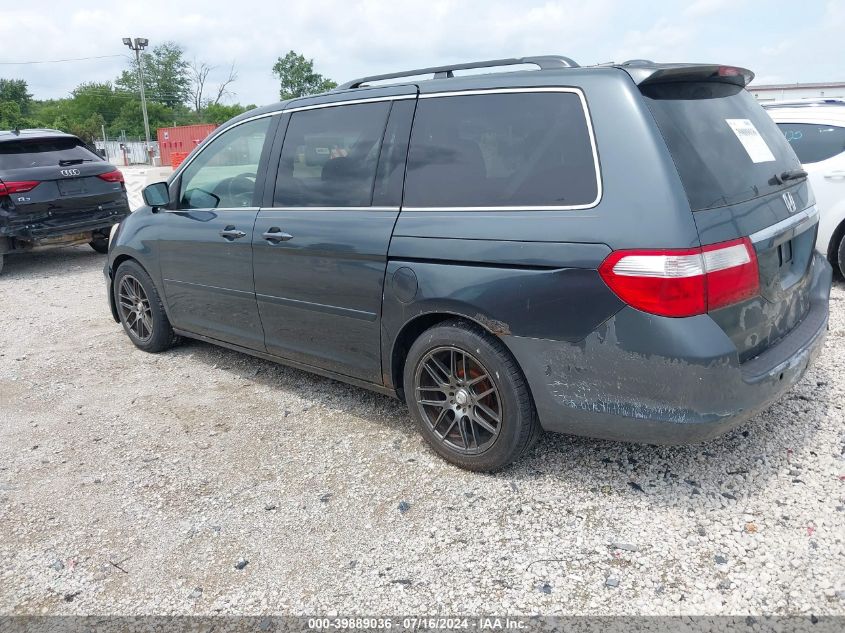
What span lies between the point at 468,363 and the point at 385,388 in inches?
24.1

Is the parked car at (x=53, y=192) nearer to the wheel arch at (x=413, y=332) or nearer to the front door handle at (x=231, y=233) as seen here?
the front door handle at (x=231, y=233)

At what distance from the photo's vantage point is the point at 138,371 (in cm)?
498

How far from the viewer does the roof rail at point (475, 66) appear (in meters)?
3.13

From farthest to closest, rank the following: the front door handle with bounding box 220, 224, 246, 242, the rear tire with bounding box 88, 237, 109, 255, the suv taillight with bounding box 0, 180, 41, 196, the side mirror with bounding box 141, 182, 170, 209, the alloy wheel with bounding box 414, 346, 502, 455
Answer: the rear tire with bounding box 88, 237, 109, 255 → the suv taillight with bounding box 0, 180, 41, 196 → the side mirror with bounding box 141, 182, 170, 209 → the front door handle with bounding box 220, 224, 246, 242 → the alloy wheel with bounding box 414, 346, 502, 455

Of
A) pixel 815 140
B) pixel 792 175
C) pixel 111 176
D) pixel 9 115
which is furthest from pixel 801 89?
pixel 9 115

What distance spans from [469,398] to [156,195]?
2.87 metres

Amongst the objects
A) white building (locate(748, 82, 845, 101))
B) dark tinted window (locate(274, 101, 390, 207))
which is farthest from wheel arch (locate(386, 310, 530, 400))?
white building (locate(748, 82, 845, 101))

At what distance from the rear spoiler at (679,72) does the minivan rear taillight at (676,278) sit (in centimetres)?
75

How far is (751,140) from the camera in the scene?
3.12 m

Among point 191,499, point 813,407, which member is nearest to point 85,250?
point 191,499

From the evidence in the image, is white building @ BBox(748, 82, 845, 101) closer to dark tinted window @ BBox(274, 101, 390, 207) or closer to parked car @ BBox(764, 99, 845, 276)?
parked car @ BBox(764, 99, 845, 276)

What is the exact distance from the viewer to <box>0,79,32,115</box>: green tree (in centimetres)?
7825

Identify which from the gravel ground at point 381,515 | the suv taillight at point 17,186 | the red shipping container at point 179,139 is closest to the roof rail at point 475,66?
the gravel ground at point 381,515

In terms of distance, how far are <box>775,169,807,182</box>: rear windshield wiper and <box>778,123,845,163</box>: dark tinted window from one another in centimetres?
333
